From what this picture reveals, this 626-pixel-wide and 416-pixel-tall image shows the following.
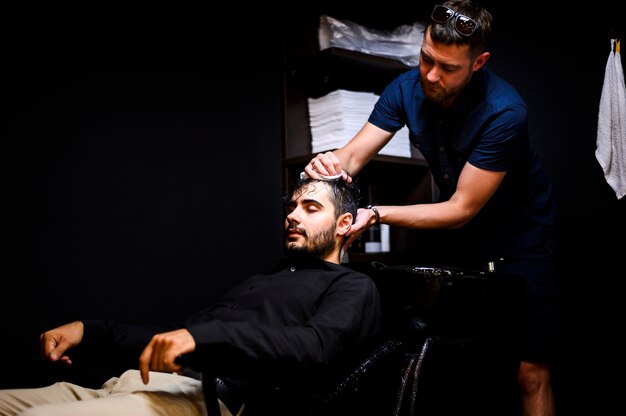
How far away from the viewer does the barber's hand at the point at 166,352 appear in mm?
1341

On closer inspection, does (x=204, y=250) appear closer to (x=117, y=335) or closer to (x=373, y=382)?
(x=117, y=335)

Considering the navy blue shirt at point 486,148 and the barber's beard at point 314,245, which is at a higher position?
the navy blue shirt at point 486,148

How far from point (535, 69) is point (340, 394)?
2292mm

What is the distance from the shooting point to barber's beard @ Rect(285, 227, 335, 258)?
6.77 ft

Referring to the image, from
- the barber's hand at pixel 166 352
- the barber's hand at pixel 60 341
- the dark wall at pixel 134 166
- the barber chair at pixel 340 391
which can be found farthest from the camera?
the dark wall at pixel 134 166

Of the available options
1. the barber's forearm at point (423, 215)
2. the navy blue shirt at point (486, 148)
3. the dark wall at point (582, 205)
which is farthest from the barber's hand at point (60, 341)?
the dark wall at point (582, 205)

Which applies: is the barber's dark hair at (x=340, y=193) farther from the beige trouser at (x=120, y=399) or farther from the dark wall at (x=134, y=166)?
the dark wall at (x=134, y=166)

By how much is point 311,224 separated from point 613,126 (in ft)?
5.44

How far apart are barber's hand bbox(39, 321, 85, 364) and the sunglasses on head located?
5.17ft

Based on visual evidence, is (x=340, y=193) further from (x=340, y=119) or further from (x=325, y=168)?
(x=340, y=119)

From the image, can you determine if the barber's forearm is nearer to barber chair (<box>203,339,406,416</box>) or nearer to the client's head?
the client's head

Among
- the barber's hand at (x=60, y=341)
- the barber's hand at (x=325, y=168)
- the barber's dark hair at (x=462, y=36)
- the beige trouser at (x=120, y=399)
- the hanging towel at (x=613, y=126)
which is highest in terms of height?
the barber's dark hair at (x=462, y=36)

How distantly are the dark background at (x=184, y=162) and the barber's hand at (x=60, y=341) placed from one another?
0.89 m

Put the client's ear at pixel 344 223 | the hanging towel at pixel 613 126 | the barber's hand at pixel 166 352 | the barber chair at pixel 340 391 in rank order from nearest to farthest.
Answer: the barber's hand at pixel 166 352 < the barber chair at pixel 340 391 < the client's ear at pixel 344 223 < the hanging towel at pixel 613 126
